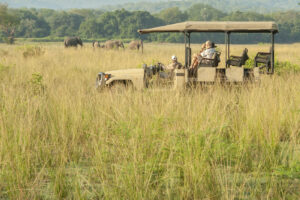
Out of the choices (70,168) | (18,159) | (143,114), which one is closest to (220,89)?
(143,114)

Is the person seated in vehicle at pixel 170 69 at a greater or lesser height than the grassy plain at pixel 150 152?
greater

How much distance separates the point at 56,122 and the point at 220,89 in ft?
10.1

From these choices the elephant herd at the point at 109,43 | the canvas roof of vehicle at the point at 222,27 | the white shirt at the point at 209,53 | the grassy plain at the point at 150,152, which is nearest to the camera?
the grassy plain at the point at 150,152

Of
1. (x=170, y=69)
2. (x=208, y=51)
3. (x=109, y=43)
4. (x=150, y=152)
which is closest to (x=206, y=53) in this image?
(x=208, y=51)

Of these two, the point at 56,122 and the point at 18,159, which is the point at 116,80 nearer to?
the point at 56,122

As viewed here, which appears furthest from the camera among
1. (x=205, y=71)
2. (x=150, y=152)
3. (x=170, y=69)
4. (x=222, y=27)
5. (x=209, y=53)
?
(x=170, y=69)

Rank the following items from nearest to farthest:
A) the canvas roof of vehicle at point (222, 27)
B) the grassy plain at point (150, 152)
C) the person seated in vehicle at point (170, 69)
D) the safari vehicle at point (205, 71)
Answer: the grassy plain at point (150, 152) → the safari vehicle at point (205, 71) → the canvas roof of vehicle at point (222, 27) → the person seated in vehicle at point (170, 69)

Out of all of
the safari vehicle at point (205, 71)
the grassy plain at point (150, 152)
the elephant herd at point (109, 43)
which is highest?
the elephant herd at point (109, 43)

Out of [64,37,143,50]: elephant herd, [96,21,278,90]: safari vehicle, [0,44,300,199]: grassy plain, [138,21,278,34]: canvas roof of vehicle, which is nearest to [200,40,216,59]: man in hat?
[96,21,278,90]: safari vehicle

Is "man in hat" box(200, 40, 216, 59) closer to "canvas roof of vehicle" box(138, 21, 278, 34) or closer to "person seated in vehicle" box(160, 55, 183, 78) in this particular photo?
"canvas roof of vehicle" box(138, 21, 278, 34)

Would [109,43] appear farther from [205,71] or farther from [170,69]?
[205,71]

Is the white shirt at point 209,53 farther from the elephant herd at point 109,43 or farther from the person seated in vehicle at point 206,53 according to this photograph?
the elephant herd at point 109,43

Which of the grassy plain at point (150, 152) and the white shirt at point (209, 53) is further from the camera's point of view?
the white shirt at point (209, 53)

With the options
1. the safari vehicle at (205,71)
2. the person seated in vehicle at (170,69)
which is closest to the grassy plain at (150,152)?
the safari vehicle at (205,71)
